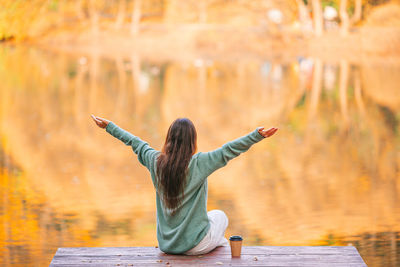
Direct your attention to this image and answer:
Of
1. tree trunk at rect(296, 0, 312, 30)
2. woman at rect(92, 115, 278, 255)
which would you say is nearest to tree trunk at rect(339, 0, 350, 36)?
tree trunk at rect(296, 0, 312, 30)

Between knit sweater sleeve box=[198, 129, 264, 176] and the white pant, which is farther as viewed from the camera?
the white pant

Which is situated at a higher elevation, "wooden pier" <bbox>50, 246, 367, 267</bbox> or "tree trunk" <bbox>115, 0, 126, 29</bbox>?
"tree trunk" <bbox>115, 0, 126, 29</bbox>

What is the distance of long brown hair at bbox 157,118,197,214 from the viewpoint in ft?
9.62

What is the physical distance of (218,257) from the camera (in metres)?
3.05

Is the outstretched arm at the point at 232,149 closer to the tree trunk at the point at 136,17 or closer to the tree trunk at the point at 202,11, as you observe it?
the tree trunk at the point at 136,17

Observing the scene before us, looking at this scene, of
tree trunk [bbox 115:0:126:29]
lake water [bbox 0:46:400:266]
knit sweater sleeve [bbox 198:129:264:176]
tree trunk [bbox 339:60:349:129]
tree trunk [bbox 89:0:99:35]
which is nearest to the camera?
knit sweater sleeve [bbox 198:129:264:176]

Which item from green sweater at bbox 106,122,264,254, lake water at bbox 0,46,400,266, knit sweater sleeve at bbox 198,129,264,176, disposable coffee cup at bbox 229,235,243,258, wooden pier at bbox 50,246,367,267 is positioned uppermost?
knit sweater sleeve at bbox 198,129,264,176

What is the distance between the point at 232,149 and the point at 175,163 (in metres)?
0.24

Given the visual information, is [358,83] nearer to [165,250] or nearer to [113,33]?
[165,250]

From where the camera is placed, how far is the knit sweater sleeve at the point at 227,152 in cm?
287

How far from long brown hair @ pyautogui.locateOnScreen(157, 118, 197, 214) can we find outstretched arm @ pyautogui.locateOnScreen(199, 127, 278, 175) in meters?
0.07

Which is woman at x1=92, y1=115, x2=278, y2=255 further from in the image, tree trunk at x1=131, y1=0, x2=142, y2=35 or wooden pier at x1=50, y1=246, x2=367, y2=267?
tree trunk at x1=131, y1=0, x2=142, y2=35

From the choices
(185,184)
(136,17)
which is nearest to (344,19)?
(136,17)

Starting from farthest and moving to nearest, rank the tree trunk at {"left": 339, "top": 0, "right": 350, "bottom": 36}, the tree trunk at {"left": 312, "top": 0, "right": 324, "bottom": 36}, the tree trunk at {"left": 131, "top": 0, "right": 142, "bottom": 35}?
the tree trunk at {"left": 131, "top": 0, "right": 142, "bottom": 35}
the tree trunk at {"left": 312, "top": 0, "right": 324, "bottom": 36}
the tree trunk at {"left": 339, "top": 0, "right": 350, "bottom": 36}
